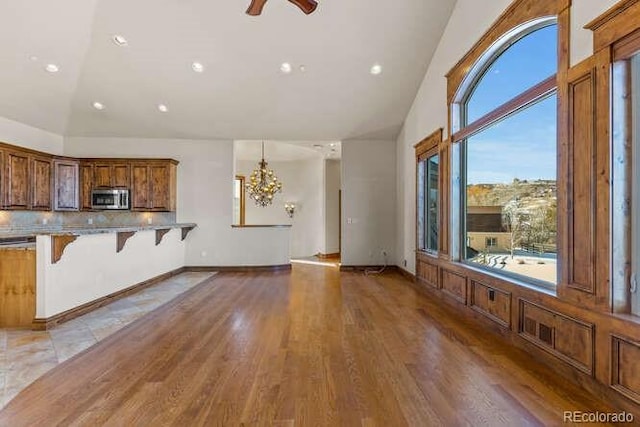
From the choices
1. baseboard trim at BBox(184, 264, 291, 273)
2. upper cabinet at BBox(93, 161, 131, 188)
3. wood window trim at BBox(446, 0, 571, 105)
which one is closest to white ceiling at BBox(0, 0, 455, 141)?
upper cabinet at BBox(93, 161, 131, 188)

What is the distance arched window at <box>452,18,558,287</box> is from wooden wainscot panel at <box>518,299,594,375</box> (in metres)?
0.31

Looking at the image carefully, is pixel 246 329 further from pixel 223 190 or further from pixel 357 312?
pixel 223 190

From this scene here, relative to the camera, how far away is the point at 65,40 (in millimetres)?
5160

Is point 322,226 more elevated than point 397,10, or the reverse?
point 397,10

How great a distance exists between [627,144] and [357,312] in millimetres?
3128

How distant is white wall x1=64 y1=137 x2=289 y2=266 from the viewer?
26.1 ft

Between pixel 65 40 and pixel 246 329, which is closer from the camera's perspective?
pixel 246 329

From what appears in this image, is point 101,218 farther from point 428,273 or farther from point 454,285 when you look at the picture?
point 454,285

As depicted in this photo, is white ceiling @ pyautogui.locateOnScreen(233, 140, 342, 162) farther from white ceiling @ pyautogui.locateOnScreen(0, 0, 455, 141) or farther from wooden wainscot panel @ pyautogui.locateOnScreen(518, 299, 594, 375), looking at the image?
wooden wainscot panel @ pyautogui.locateOnScreen(518, 299, 594, 375)

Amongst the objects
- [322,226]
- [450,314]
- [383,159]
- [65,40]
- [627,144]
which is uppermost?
[65,40]

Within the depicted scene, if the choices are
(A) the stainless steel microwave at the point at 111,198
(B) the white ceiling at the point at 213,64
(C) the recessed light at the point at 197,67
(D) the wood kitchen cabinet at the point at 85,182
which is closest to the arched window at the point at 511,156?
(B) the white ceiling at the point at 213,64

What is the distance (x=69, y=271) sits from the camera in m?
4.15

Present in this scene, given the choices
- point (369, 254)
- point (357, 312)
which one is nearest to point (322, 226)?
point (369, 254)

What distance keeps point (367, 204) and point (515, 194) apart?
446 centimetres
